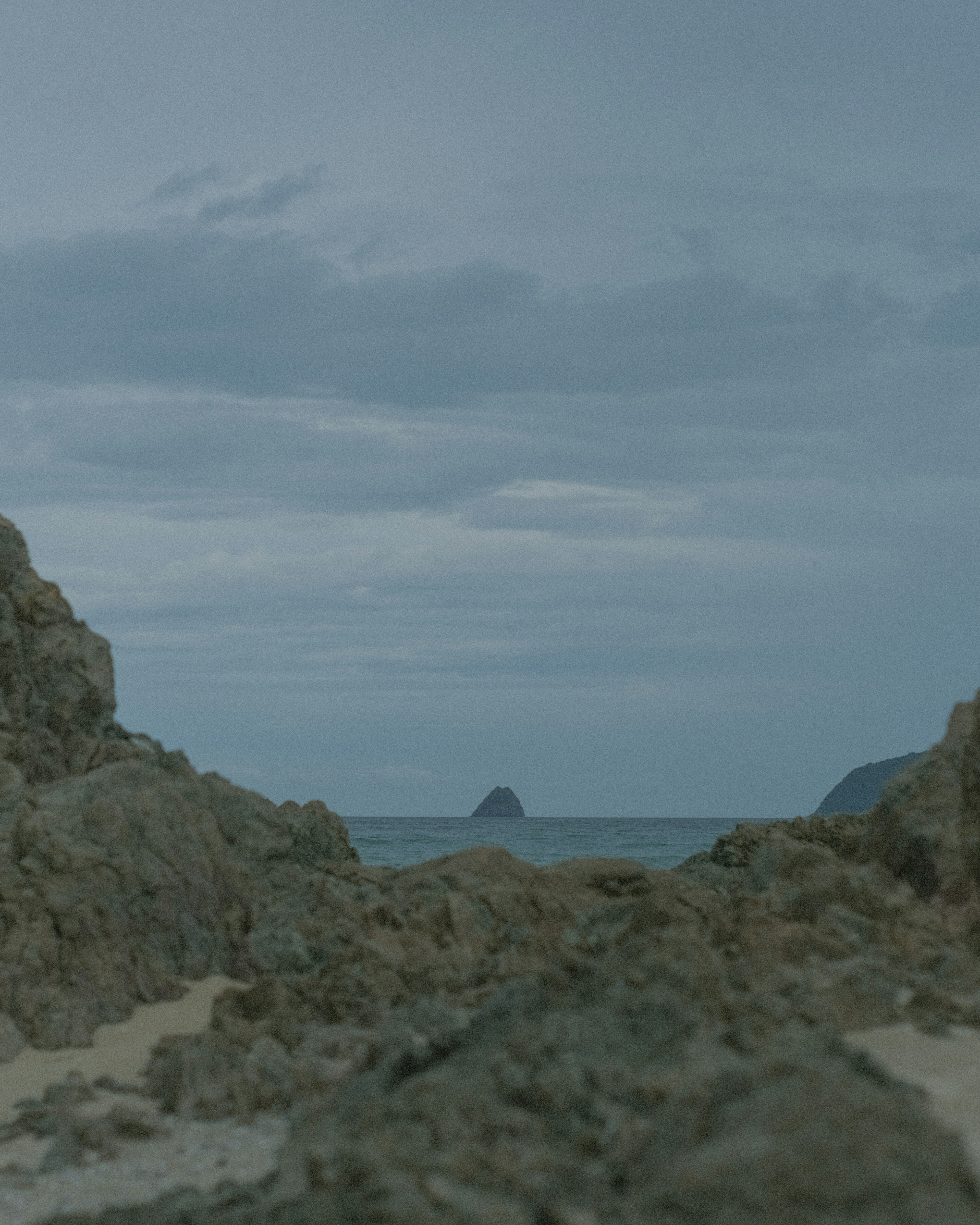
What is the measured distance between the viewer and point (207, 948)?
13875mm

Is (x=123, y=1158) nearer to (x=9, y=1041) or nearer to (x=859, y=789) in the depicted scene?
(x=9, y=1041)

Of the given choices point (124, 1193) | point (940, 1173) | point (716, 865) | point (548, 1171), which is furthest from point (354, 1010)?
point (716, 865)

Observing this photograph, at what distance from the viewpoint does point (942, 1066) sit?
7.68 metres

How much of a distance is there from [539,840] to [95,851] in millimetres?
56597

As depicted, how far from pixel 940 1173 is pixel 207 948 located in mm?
10481

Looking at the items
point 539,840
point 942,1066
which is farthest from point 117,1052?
point 539,840

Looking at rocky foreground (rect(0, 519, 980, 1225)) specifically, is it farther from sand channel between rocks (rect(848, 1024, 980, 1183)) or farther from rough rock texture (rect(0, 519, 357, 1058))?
sand channel between rocks (rect(848, 1024, 980, 1183))

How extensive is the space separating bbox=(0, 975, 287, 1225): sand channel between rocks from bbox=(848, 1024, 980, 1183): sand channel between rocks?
386 centimetres

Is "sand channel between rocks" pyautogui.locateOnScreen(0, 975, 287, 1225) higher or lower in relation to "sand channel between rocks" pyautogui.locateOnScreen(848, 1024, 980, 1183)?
lower

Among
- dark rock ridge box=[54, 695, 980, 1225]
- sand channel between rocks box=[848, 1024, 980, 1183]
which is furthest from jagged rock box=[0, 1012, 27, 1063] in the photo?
sand channel between rocks box=[848, 1024, 980, 1183]

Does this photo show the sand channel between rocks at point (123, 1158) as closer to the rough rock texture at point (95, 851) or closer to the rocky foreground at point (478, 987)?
the rocky foreground at point (478, 987)

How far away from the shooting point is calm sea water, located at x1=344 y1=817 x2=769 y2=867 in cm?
5219

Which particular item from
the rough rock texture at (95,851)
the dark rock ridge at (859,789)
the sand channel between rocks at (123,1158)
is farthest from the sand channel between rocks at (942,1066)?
the dark rock ridge at (859,789)

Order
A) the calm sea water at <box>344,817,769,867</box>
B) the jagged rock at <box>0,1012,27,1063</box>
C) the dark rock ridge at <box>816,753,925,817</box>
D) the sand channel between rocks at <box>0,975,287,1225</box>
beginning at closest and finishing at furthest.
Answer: the sand channel between rocks at <box>0,975,287,1225</box>
the jagged rock at <box>0,1012,27,1063</box>
the calm sea water at <box>344,817,769,867</box>
the dark rock ridge at <box>816,753,925,817</box>
